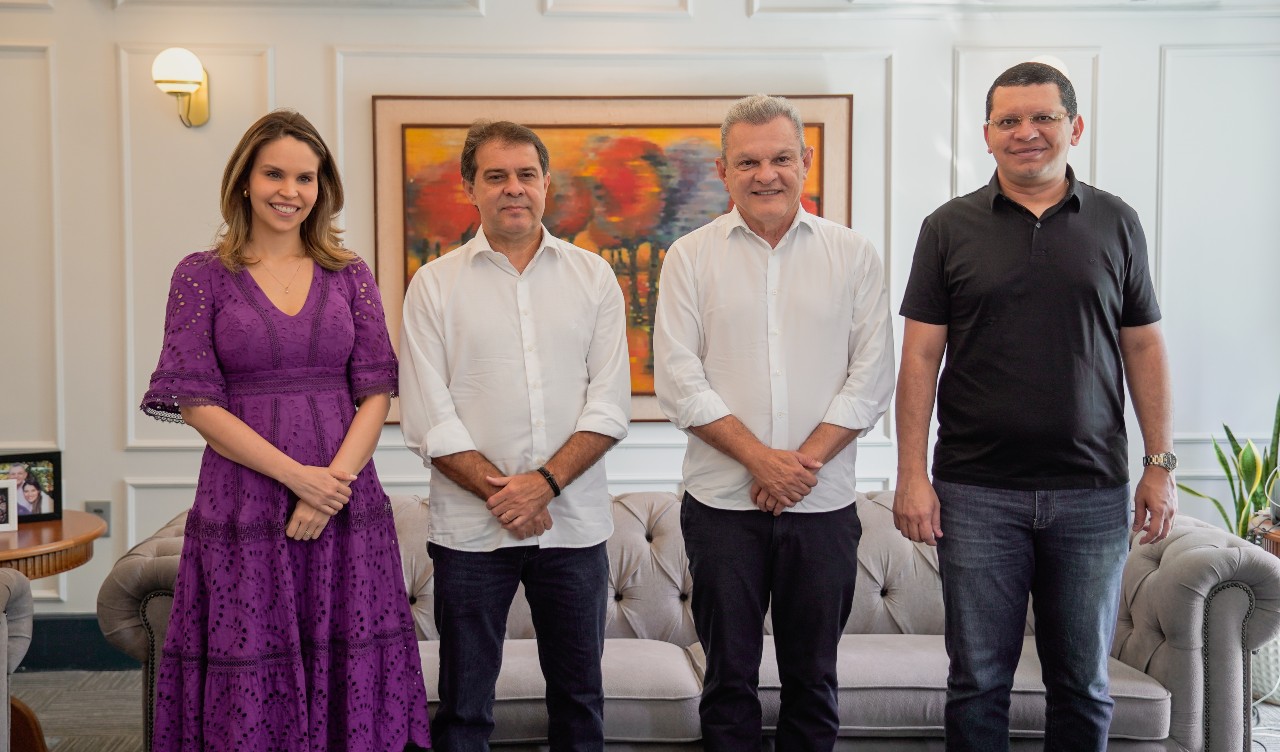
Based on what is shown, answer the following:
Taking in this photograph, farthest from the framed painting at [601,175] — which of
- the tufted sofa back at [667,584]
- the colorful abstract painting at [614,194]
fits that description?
the tufted sofa back at [667,584]

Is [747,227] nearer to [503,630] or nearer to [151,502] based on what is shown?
[503,630]

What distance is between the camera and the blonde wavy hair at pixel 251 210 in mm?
2041

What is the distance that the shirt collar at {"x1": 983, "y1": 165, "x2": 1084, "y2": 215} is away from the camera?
2098 millimetres

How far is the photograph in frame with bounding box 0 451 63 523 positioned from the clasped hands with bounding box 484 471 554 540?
184 cm

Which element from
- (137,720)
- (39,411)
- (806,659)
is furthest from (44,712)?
(806,659)

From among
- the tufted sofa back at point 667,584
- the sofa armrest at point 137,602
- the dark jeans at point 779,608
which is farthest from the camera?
the tufted sofa back at point 667,584

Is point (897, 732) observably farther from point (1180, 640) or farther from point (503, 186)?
point (503, 186)

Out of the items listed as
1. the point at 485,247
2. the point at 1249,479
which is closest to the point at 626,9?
the point at 485,247

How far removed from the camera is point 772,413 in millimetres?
2195

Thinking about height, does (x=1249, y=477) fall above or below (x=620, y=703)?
above

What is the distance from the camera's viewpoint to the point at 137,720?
3523 mm

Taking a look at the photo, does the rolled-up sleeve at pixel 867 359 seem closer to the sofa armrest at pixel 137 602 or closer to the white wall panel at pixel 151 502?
the sofa armrest at pixel 137 602

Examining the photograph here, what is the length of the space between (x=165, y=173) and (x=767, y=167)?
9.37ft

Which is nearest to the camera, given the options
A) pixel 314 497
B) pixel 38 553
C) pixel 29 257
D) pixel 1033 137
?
pixel 314 497
